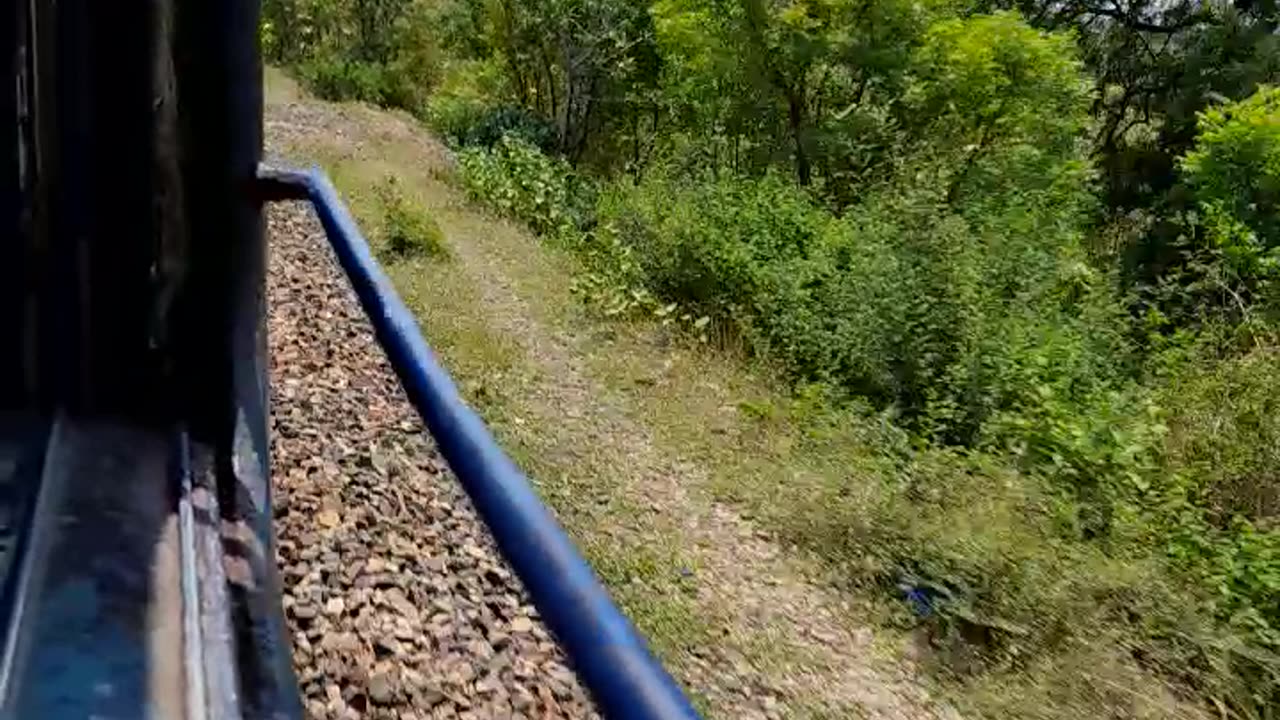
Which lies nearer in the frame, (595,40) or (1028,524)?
(1028,524)

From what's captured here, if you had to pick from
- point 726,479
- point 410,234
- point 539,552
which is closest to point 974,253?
A: point 726,479

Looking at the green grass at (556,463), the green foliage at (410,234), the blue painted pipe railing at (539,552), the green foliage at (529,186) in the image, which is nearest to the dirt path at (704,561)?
the green grass at (556,463)

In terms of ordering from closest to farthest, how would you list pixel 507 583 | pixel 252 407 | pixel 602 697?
1. pixel 602 697
2. pixel 252 407
3. pixel 507 583

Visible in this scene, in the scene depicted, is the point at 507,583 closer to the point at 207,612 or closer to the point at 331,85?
the point at 207,612

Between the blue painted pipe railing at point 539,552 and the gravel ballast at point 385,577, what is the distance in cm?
100

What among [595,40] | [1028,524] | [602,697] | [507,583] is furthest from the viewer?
[595,40]

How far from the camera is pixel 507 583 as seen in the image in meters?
3.93

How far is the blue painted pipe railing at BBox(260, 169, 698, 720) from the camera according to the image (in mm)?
721

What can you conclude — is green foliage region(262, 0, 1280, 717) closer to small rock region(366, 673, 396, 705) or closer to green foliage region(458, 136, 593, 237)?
green foliage region(458, 136, 593, 237)

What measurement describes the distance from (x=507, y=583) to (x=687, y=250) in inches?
307

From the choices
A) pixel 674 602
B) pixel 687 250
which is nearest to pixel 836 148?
pixel 687 250

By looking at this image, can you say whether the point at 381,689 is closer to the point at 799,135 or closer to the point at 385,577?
the point at 385,577

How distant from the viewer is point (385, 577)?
3.79 metres

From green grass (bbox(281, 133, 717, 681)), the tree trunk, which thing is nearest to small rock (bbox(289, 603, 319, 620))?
green grass (bbox(281, 133, 717, 681))
